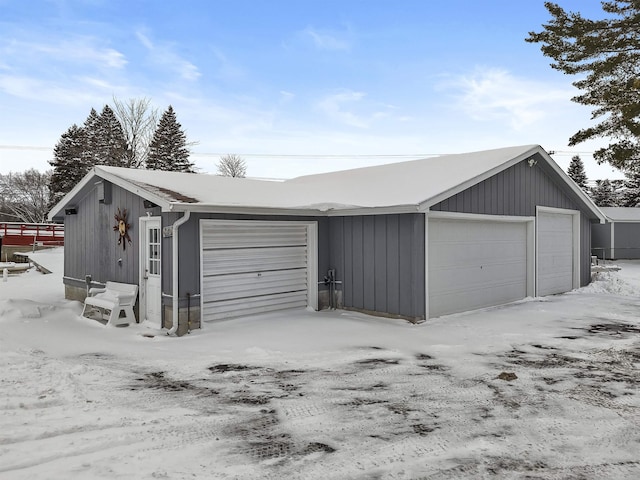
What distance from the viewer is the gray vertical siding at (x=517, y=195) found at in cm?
961

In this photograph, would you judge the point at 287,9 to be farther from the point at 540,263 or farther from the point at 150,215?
the point at 540,263

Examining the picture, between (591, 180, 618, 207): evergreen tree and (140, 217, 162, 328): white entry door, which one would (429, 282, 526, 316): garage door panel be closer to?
(140, 217, 162, 328): white entry door

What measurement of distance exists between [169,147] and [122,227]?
1115 inches

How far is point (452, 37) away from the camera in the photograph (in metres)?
12.6

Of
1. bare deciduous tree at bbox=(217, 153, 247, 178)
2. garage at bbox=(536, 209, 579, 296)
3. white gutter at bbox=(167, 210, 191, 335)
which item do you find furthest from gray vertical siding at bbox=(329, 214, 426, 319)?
bare deciduous tree at bbox=(217, 153, 247, 178)

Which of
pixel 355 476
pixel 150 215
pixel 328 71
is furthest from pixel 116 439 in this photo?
pixel 328 71

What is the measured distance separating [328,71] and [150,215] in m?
11.0

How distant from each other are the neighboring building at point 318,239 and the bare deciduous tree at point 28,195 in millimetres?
35154

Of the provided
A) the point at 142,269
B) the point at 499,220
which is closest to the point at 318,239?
the point at 142,269

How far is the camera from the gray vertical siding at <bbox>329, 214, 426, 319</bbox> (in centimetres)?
853

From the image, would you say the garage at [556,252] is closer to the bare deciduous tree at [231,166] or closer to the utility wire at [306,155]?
the utility wire at [306,155]

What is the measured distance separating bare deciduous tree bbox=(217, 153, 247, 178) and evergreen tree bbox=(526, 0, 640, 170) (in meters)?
33.8

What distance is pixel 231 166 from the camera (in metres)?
43.9

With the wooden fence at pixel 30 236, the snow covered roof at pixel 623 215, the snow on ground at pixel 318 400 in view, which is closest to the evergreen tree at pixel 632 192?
the snow covered roof at pixel 623 215
